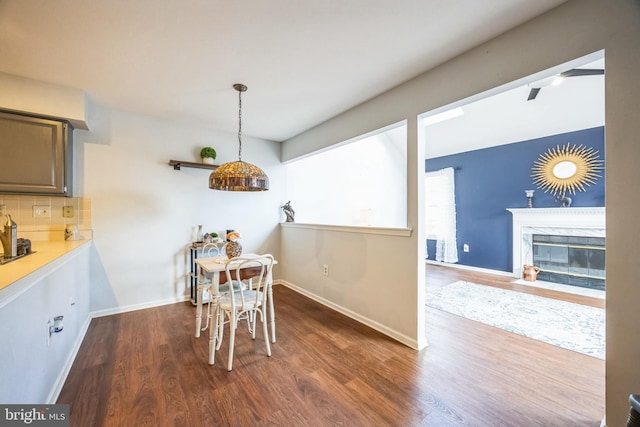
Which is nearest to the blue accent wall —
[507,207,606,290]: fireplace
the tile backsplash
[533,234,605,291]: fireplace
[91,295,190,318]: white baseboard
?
[507,207,606,290]: fireplace

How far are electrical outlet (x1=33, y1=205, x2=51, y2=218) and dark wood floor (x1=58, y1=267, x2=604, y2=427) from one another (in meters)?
1.25

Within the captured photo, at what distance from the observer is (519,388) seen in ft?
5.69

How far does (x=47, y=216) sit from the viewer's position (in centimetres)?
265

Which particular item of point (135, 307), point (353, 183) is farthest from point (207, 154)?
point (353, 183)

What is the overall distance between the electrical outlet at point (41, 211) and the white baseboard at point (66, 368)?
3.79 feet

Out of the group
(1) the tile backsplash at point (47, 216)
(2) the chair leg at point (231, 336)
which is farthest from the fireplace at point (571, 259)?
(1) the tile backsplash at point (47, 216)

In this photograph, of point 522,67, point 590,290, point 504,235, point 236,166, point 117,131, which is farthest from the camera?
point 504,235

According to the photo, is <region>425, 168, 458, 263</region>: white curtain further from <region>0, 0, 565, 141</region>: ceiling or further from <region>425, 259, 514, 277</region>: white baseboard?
<region>0, 0, 565, 141</region>: ceiling

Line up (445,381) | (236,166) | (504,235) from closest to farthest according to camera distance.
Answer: (445,381), (236,166), (504,235)

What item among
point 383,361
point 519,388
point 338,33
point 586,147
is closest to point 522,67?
point 338,33

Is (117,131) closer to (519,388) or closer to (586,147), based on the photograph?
(519,388)

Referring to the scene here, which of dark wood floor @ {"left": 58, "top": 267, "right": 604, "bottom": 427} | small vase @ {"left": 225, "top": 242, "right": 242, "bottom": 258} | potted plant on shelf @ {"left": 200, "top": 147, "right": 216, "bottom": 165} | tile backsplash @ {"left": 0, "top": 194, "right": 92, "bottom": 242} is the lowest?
dark wood floor @ {"left": 58, "top": 267, "right": 604, "bottom": 427}

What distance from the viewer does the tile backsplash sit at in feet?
8.19

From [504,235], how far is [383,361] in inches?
162
